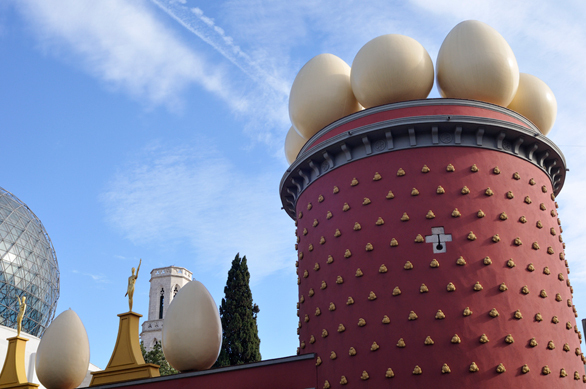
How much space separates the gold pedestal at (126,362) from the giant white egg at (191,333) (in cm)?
158

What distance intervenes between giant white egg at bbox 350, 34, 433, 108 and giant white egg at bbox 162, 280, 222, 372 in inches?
288

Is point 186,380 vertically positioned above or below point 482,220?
below

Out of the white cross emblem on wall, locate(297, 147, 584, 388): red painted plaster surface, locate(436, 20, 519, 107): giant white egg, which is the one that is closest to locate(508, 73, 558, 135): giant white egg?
locate(436, 20, 519, 107): giant white egg

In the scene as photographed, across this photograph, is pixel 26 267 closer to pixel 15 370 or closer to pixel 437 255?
pixel 15 370

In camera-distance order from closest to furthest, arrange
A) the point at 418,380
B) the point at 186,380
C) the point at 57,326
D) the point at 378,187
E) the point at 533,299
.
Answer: the point at 418,380 < the point at 533,299 < the point at 378,187 < the point at 186,380 < the point at 57,326

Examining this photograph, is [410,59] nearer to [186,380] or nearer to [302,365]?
[302,365]

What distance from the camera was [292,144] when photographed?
64.5 feet

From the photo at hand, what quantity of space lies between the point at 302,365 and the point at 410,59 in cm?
843

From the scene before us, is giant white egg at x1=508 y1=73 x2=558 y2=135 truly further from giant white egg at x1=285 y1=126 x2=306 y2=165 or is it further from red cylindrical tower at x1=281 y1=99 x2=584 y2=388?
giant white egg at x1=285 y1=126 x2=306 y2=165

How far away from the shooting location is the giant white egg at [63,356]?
1794 centimetres

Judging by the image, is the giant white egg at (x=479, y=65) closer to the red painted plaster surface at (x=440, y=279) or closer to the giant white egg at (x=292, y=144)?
the red painted plaster surface at (x=440, y=279)

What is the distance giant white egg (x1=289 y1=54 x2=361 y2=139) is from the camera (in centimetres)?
1653

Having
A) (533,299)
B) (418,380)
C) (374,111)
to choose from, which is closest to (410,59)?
(374,111)

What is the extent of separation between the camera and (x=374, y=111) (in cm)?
1498
